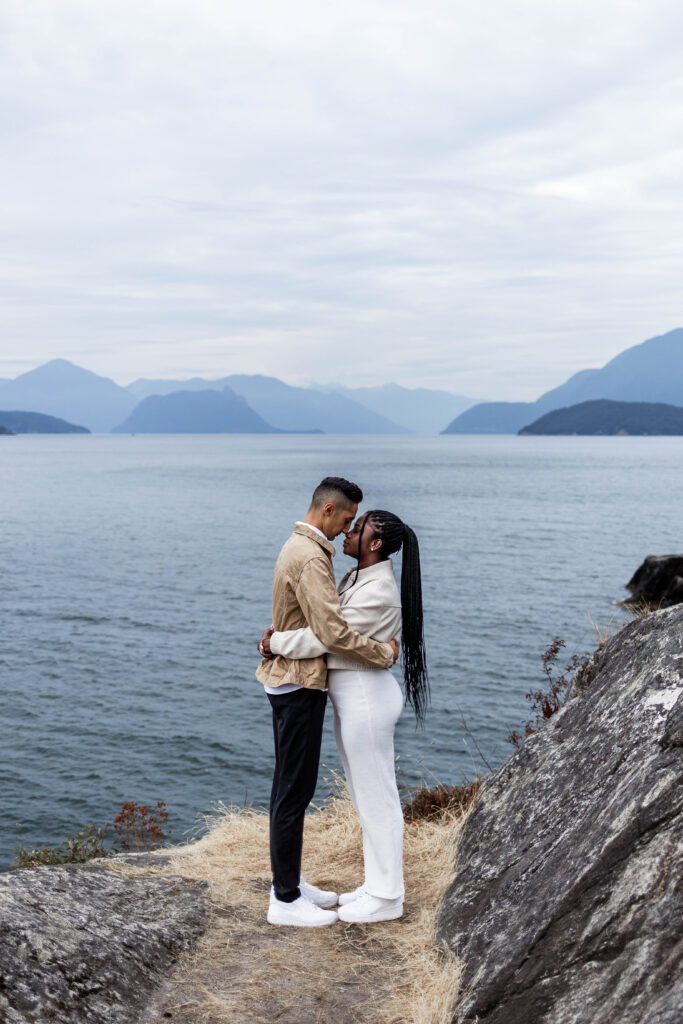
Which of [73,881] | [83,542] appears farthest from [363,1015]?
[83,542]

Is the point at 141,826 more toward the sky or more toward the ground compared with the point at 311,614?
more toward the ground

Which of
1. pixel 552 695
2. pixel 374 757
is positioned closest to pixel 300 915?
pixel 374 757

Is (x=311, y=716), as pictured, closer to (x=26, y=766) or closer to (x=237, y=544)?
(x=26, y=766)

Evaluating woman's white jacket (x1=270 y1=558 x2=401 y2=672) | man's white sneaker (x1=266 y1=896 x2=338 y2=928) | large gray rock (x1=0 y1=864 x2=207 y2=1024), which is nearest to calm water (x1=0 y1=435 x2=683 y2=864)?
man's white sneaker (x1=266 y1=896 x2=338 y2=928)

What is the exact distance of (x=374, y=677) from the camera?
18.5 ft

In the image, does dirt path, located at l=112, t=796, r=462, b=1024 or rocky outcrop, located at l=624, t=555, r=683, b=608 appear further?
rocky outcrop, located at l=624, t=555, r=683, b=608

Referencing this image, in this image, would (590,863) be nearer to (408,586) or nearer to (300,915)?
(408,586)

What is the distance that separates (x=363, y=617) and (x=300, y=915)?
7.41ft

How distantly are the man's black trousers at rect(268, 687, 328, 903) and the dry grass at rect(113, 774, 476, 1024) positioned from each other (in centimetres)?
57

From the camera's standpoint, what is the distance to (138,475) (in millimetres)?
125750

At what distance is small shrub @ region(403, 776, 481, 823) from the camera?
8141 mm

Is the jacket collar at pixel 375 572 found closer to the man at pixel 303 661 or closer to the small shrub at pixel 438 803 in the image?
the man at pixel 303 661

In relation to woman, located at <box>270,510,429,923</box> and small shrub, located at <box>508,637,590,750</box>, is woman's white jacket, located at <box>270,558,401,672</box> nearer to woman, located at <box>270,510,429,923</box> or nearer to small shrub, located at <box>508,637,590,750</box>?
woman, located at <box>270,510,429,923</box>

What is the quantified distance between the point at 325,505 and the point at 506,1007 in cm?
302
